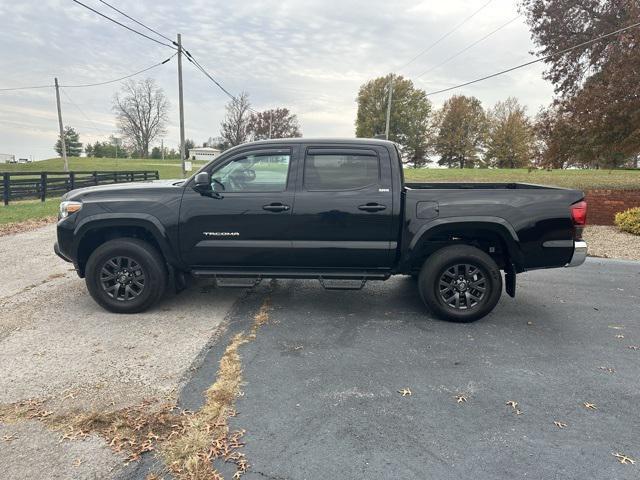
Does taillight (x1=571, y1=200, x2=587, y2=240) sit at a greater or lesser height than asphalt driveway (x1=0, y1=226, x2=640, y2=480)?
greater

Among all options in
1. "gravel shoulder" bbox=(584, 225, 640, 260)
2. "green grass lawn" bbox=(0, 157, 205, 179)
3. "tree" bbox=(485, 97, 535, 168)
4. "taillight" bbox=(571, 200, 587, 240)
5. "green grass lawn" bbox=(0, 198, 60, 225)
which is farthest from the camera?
"tree" bbox=(485, 97, 535, 168)

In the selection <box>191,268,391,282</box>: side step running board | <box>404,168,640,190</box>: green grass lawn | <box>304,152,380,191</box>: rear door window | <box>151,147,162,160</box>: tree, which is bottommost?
<box>191,268,391,282</box>: side step running board

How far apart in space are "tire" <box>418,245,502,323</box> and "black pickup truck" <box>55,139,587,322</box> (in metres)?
0.01

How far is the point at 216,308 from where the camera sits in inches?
183

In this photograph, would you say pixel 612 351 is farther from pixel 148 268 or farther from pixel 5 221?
pixel 5 221

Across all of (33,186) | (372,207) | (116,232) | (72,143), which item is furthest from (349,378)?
(72,143)

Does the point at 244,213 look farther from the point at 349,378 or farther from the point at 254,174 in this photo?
the point at 349,378

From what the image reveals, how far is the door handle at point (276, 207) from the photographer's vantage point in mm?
4172

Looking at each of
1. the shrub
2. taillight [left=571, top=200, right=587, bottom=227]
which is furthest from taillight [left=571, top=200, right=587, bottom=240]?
the shrub

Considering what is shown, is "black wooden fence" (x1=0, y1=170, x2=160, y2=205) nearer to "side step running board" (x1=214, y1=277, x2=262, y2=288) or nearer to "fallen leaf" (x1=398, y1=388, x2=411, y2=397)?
"side step running board" (x1=214, y1=277, x2=262, y2=288)

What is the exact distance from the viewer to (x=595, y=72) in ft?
40.6

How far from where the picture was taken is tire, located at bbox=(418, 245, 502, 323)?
4.14 metres

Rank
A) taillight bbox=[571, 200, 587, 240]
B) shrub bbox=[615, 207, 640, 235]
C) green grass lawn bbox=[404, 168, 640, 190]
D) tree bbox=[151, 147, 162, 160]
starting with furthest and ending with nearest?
tree bbox=[151, 147, 162, 160]
green grass lawn bbox=[404, 168, 640, 190]
shrub bbox=[615, 207, 640, 235]
taillight bbox=[571, 200, 587, 240]

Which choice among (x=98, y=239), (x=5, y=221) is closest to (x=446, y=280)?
(x=98, y=239)
